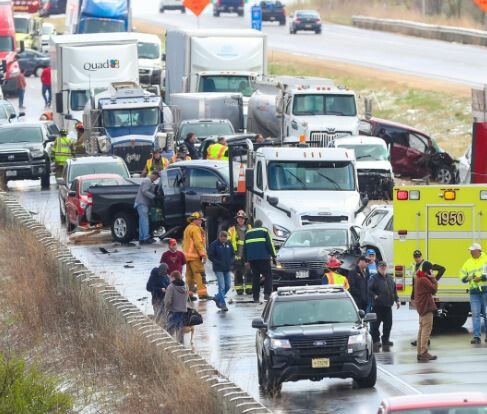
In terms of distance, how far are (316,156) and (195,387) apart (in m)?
16.8

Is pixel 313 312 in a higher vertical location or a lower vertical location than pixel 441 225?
lower

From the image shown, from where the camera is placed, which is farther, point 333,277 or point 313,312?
point 333,277

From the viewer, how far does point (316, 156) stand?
33.6 metres

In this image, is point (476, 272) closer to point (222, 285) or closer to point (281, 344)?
point (281, 344)

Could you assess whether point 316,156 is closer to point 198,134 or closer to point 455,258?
point 455,258

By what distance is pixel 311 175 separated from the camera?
110 feet

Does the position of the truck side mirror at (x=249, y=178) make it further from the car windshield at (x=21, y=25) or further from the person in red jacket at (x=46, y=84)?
the car windshield at (x=21, y=25)

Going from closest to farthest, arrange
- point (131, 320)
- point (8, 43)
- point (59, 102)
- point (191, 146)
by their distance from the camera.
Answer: point (131, 320), point (191, 146), point (59, 102), point (8, 43)

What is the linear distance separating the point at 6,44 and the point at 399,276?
47.2 meters

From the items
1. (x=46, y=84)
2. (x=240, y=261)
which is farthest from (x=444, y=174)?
(x=46, y=84)

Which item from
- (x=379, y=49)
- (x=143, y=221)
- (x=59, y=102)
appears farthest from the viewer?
(x=379, y=49)

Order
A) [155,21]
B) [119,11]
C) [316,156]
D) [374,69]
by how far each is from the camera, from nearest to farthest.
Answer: [316,156]
[119,11]
[374,69]
[155,21]

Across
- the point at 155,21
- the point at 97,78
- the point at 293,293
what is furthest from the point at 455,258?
the point at 155,21

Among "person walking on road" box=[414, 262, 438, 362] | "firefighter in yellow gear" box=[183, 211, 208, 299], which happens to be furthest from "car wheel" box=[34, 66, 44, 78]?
"person walking on road" box=[414, 262, 438, 362]
